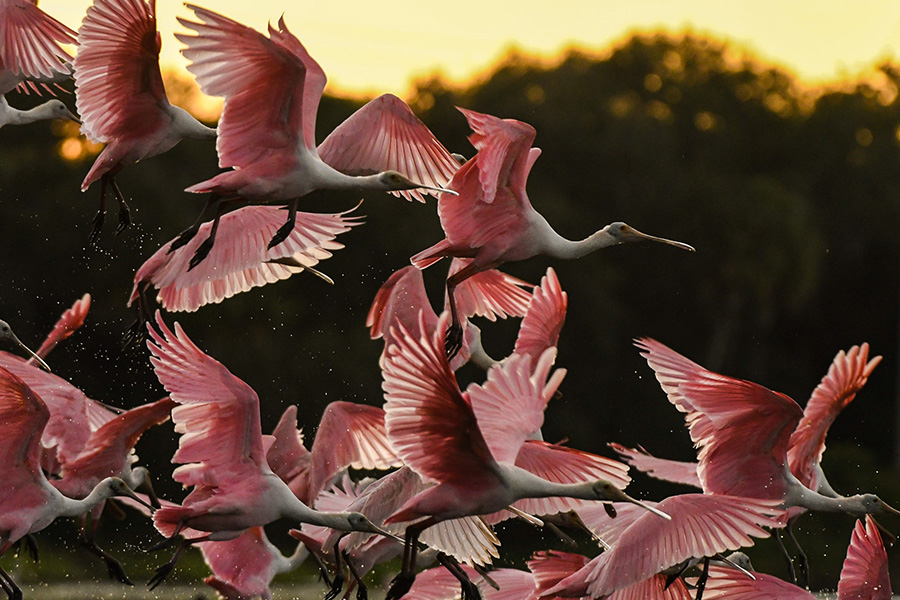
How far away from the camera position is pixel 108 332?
70.3 ft

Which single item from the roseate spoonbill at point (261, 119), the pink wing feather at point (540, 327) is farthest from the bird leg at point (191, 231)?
the pink wing feather at point (540, 327)

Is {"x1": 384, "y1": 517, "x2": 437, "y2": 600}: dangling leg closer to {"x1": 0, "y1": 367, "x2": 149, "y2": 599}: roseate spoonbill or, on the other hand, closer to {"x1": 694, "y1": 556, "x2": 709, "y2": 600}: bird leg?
{"x1": 694, "y1": 556, "x2": 709, "y2": 600}: bird leg

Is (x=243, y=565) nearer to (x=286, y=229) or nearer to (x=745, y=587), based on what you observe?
(x=286, y=229)

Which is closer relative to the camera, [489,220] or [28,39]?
[489,220]

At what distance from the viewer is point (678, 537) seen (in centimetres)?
560

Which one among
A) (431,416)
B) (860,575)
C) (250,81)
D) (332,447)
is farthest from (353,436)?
(860,575)

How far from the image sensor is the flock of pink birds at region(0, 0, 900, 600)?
5523 mm

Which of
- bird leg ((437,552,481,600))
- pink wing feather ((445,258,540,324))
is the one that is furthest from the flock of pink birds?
pink wing feather ((445,258,540,324))

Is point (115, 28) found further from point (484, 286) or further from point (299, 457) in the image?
point (484, 286)

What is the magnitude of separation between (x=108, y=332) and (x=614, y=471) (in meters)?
16.4

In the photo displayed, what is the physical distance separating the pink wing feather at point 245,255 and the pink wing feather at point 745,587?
218cm

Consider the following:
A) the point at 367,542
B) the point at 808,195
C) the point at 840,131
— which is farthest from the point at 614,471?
the point at 840,131

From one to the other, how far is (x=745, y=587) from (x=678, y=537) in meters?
0.77

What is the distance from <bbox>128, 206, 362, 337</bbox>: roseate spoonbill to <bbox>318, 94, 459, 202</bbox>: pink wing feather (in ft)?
0.82
